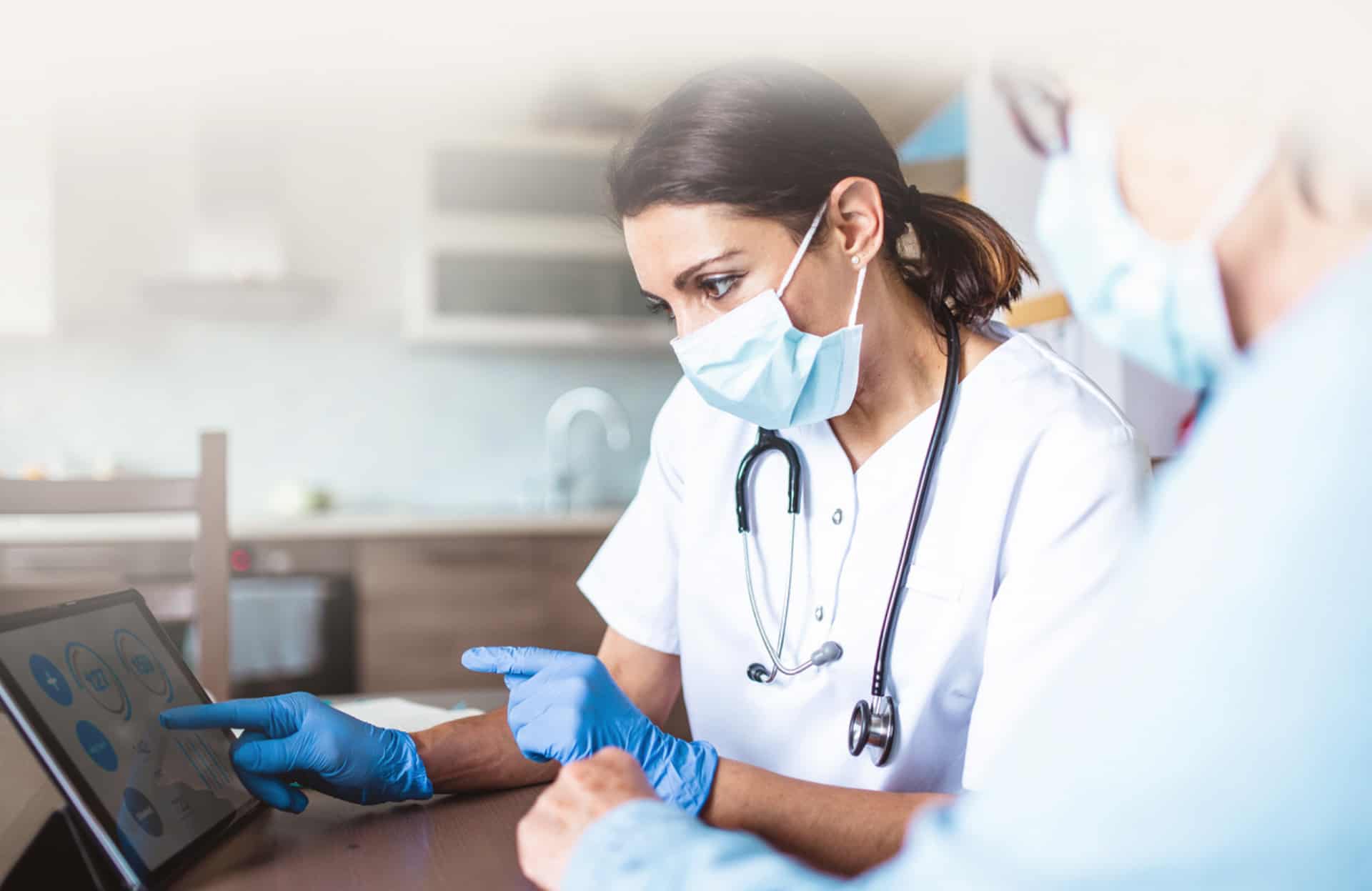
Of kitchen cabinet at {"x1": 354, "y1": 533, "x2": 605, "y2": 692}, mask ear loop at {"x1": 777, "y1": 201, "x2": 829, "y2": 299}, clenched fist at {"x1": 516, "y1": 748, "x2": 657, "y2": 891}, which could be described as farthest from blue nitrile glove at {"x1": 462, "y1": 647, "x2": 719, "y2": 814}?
kitchen cabinet at {"x1": 354, "y1": 533, "x2": 605, "y2": 692}

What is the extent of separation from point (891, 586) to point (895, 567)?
1.0 inches

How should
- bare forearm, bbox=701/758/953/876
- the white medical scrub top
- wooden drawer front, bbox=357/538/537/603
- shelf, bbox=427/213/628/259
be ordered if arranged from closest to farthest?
1. bare forearm, bbox=701/758/953/876
2. the white medical scrub top
3. wooden drawer front, bbox=357/538/537/603
4. shelf, bbox=427/213/628/259

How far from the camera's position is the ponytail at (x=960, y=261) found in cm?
111

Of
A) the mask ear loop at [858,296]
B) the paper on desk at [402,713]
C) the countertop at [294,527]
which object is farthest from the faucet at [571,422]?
the mask ear loop at [858,296]

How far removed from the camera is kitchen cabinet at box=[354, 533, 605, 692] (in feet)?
9.74

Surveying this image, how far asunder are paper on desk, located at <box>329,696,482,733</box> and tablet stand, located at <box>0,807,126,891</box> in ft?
1.09

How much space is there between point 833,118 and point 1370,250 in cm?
72

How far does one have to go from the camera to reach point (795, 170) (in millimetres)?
1019

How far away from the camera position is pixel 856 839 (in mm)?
777

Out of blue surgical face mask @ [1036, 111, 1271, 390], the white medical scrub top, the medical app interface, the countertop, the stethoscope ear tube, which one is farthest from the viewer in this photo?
the countertop

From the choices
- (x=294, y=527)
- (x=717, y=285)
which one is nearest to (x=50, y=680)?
(x=717, y=285)

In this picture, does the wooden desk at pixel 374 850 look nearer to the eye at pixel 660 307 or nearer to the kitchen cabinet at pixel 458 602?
the eye at pixel 660 307

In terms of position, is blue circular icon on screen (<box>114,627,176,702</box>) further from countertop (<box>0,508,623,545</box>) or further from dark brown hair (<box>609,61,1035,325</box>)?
countertop (<box>0,508,623,545</box>)

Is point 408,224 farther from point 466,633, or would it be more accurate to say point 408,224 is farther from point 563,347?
point 466,633
